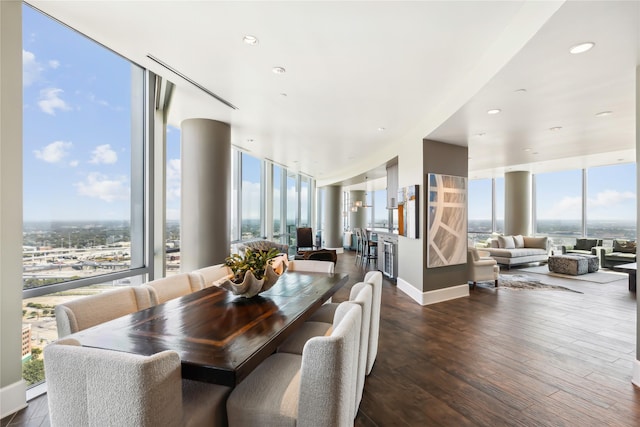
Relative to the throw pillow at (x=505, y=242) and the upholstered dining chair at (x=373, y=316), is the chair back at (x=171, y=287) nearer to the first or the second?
the upholstered dining chair at (x=373, y=316)

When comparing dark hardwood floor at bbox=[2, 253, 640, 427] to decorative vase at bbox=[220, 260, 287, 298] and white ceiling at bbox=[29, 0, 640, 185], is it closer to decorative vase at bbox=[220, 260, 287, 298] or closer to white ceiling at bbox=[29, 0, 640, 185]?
decorative vase at bbox=[220, 260, 287, 298]

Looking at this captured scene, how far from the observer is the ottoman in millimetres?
7301

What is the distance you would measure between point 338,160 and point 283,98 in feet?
14.8

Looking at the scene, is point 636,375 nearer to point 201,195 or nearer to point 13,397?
point 13,397

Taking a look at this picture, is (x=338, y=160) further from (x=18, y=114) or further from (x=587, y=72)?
(x=18, y=114)

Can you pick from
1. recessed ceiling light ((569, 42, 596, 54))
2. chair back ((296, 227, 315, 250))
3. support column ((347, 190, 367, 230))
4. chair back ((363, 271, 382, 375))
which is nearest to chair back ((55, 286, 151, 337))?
chair back ((363, 271, 382, 375))

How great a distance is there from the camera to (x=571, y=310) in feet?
14.9

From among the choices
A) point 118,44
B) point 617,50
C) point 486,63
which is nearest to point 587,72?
point 617,50

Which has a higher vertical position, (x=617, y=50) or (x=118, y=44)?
(x=118, y=44)

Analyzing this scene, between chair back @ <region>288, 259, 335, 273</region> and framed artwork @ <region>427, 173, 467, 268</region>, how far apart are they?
7.22 ft

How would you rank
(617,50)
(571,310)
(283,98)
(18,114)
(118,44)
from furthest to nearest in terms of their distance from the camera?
(571,310) → (283,98) → (118,44) → (617,50) → (18,114)

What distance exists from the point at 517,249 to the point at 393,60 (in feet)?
27.7

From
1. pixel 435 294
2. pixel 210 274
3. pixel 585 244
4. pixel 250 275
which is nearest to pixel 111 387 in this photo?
pixel 250 275

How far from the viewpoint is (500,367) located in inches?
109
